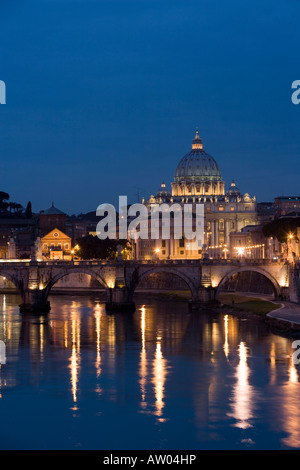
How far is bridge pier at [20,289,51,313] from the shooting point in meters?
78.9

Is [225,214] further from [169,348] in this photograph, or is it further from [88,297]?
[169,348]

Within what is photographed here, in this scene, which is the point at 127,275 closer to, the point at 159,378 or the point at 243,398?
the point at 159,378

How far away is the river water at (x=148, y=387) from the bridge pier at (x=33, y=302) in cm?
1076

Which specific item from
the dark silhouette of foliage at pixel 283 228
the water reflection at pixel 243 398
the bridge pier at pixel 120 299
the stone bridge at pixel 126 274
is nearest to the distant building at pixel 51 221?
the dark silhouette of foliage at pixel 283 228

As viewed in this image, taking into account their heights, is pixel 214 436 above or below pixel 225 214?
below

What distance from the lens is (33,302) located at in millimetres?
79125

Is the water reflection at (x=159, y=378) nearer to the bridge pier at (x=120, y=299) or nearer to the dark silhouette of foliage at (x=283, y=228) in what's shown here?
the bridge pier at (x=120, y=299)

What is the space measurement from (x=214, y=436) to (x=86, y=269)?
49.4 m

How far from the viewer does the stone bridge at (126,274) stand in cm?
8044

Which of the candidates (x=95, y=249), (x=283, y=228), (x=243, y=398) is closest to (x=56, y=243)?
(x=95, y=249)

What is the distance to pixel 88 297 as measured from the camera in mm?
102438

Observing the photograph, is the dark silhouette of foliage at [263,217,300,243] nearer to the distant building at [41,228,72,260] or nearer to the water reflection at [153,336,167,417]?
the distant building at [41,228,72,260]

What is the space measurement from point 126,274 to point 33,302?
360 inches
